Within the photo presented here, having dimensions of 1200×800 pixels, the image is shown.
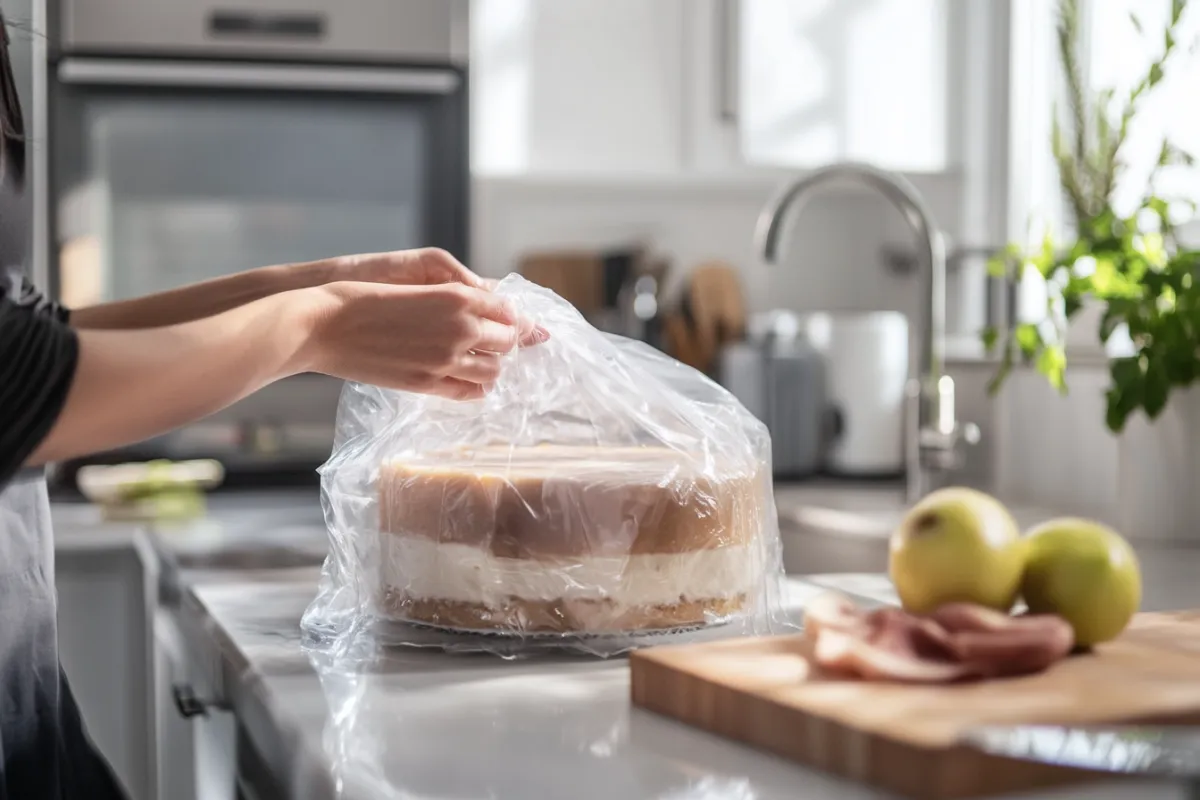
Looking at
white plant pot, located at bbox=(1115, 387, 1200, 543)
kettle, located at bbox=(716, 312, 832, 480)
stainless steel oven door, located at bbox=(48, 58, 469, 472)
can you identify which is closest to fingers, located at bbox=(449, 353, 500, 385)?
white plant pot, located at bbox=(1115, 387, 1200, 543)

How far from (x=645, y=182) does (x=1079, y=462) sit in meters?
1.04

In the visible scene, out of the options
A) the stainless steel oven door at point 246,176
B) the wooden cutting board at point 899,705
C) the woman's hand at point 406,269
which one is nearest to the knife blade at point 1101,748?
the wooden cutting board at point 899,705

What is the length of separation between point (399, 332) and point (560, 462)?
0.20 meters

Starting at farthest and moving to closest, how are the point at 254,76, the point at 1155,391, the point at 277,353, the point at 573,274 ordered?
1. the point at 573,274
2. the point at 254,76
3. the point at 1155,391
4. the point at 277,353

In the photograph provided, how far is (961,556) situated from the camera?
0.92 m

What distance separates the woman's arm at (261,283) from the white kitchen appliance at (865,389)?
1.50 metres

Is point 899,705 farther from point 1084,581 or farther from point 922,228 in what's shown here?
point 922,228

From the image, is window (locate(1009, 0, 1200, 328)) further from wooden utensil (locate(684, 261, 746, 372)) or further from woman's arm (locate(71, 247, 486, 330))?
woman's arm (locate(71, 247, 486, 330))

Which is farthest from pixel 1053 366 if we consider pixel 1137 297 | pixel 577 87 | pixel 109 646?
pixel 109 646

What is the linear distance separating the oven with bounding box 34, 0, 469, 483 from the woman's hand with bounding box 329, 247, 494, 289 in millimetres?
1266

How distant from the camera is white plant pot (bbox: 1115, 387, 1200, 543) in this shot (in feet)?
5.65

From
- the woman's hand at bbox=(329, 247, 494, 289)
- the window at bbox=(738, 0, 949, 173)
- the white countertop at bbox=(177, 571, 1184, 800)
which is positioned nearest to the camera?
the white countertop at bbox=(177, 571, 1184, 800)

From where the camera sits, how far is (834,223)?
3141 mm

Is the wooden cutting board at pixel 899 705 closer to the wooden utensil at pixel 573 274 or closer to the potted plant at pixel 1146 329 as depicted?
the potted plant at pixel 1146 329
